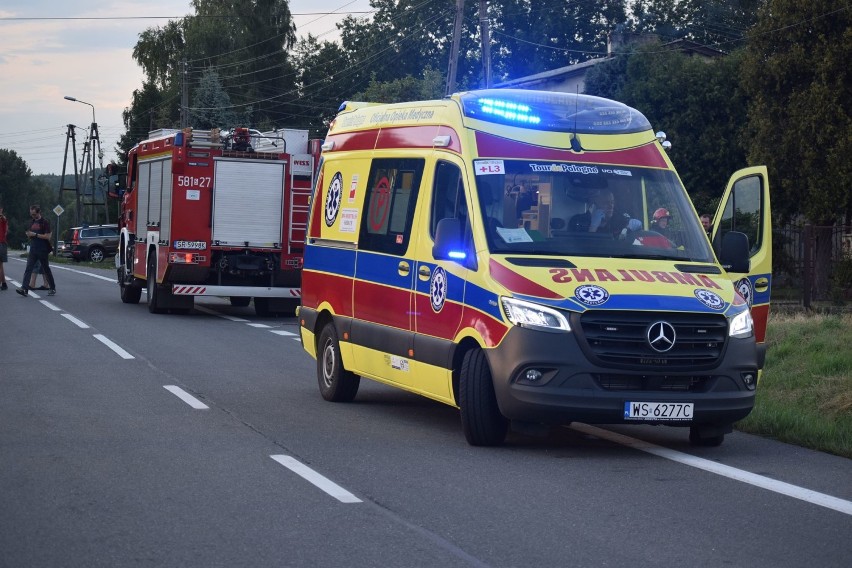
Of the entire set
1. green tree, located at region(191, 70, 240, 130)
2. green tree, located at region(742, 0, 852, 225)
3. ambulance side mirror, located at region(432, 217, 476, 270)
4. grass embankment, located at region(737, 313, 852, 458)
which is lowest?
grass embankment, located at region(737, 313, 852, 458)

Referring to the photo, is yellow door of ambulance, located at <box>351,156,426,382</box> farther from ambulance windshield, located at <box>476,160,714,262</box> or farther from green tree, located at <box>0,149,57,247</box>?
green tree, located at <box>0,149,57,247</box>

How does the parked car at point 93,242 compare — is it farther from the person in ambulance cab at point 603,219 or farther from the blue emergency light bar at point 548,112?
the person in ambulance cab at point 603,219

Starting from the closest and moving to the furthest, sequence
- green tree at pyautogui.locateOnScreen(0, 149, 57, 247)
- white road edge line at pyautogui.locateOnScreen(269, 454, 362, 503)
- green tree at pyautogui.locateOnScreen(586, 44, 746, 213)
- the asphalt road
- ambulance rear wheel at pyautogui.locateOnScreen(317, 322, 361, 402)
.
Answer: the asphalt road → white road edge line at pyautogui.locateOnScreen(269, 454, 362, 503) → ambulance rear wheel at pyautogui.locateOnScreen(317, 322, 361, 402) → green tree at pyautogui.locateOnScreen(586, 44, 746, 213) → green tree at pyautogui.locateOnScreen(0, 149, 57, 247)

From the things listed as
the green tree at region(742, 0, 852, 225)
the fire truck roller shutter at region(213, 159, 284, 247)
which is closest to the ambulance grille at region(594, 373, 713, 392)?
the fire truck roller shutter at region(213, 159, 284, 247)

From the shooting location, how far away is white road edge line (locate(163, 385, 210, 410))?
11.2m

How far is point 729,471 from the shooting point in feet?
27.9

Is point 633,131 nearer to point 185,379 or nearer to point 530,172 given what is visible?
point 530,172

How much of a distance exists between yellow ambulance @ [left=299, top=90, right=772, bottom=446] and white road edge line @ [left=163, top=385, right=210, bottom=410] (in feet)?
3.90

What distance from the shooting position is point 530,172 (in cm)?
966

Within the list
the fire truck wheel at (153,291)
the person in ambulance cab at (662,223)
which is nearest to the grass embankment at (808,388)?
the person in ambulance cab at (662,223)

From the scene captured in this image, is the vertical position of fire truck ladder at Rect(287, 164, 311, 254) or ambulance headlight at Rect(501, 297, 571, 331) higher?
fire truck ladder at Rect(287, 164, 311, 254)

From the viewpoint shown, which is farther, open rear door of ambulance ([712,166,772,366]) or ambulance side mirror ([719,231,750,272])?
open rear door of ambulance ([712,166,772,366])

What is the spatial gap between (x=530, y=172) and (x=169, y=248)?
12.9 metres

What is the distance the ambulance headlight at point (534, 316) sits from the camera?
8.64 m
